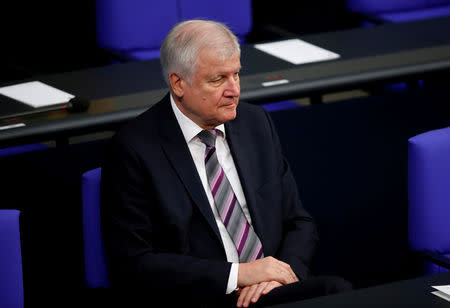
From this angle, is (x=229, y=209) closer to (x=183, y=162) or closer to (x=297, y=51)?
(x=183, y=162)

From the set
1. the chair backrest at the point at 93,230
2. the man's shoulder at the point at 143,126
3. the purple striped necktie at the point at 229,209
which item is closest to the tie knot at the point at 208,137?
the purple striped necktie at the point at 229,209

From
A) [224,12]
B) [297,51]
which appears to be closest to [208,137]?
[297,51]

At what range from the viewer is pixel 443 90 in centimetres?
337

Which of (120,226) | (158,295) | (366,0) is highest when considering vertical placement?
(366,0)

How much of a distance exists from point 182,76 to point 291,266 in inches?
21.6

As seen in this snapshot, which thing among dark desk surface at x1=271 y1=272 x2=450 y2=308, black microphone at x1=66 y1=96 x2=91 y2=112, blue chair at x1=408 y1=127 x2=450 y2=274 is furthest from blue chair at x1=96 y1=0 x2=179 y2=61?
dark desk surface at x1=271 y1=272 x2=450 y2=308

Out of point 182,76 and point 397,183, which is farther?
point 397,183

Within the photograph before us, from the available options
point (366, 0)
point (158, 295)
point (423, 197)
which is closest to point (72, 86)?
point (158, 295)

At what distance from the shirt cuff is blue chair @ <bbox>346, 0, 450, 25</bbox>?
2.56m

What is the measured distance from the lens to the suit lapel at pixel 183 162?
229 cm

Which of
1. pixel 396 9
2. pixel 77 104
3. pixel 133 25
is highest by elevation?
pixel 396 9

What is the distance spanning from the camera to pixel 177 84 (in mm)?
2309

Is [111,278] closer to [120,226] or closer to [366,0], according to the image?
[120,226]

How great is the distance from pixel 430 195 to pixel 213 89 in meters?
0.64
